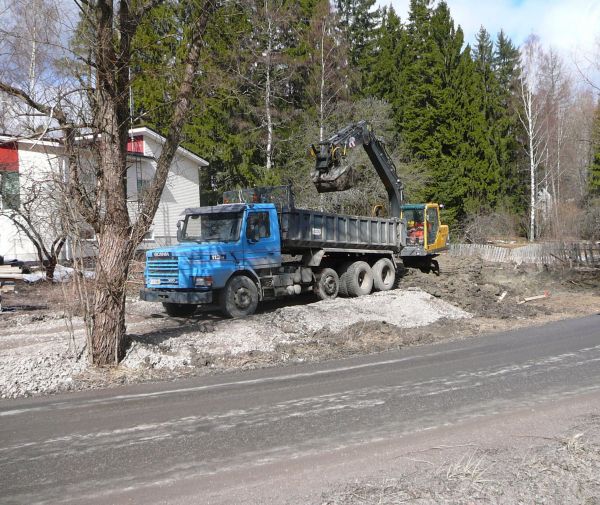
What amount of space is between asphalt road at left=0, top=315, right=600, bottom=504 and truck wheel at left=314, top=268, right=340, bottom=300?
650 cm

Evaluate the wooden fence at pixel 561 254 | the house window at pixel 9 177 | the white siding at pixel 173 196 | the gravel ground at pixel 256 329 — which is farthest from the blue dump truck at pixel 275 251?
the white siding at pixel 173 196

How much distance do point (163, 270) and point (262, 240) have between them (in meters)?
2.53

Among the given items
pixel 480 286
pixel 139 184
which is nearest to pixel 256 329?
pixel 139 184

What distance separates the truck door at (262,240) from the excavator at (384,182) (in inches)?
91.4

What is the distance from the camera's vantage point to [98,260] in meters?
8.84

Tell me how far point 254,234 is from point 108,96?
5.97m

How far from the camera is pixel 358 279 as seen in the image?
17312 millimetres

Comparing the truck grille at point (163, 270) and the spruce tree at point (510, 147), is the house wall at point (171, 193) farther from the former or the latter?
the spruce tree at point (510, 147)

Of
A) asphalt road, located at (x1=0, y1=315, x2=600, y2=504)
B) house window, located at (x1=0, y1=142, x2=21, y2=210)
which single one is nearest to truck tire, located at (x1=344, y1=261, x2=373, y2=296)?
asphalt road, located at (x1=0, y1=315, x2=600, y2=504)

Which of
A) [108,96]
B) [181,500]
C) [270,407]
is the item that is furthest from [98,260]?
[181,500]

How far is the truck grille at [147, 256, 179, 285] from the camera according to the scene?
13.0m

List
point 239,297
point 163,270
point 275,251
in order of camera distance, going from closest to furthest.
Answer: point 163,270 < point 239,297 < point 275,251

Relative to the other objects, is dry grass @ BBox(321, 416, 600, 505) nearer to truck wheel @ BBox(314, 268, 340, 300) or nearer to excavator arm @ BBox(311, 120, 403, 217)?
truck wheel @ BBox(314, 268, 340, 300)

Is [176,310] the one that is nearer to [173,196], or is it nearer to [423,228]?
[423,228]
